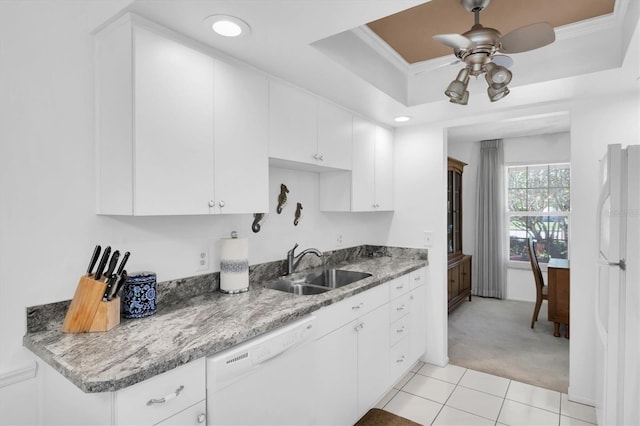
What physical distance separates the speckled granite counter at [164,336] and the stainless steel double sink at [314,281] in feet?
1.30

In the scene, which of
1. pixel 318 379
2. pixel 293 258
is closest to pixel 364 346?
pixel 318 379

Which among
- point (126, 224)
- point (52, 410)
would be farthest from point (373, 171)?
point (52, 410)

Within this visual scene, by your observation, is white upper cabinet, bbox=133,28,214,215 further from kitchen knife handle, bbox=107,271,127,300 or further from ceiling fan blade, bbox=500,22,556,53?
ceiling fan blade, bbox=500,22,556,53

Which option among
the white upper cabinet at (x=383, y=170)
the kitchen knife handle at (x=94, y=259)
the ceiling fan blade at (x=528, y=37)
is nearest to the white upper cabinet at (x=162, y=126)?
the kitchen knife handle at (x=94, y=259)

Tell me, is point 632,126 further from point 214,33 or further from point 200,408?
point 200,408

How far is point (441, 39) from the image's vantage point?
1.51 m

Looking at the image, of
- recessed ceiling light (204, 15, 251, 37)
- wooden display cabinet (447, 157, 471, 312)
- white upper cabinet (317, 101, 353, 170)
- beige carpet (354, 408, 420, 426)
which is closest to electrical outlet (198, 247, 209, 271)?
white upper cabinet (317, 101, 353, 170)

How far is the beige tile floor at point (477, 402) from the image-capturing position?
7.82 ft

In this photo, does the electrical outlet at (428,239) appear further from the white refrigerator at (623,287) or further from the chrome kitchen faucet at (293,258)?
the white refrigerator at (623,287)

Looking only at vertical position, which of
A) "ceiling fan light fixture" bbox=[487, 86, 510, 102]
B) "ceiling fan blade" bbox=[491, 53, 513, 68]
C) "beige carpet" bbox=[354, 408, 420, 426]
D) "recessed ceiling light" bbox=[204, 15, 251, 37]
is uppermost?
"recessed ceiling light" bbox=[204, 15, 251, 37]

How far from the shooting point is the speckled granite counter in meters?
1.09

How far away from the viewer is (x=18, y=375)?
4.41 feet

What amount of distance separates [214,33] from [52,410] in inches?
66.1

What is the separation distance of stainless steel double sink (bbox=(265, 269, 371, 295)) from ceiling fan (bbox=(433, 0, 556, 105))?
147 cm
